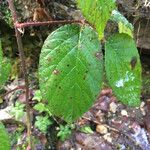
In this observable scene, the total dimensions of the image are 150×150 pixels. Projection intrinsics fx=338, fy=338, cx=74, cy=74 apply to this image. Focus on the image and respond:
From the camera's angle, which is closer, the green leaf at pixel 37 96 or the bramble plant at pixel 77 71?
the bramble plant at pixel 77 71

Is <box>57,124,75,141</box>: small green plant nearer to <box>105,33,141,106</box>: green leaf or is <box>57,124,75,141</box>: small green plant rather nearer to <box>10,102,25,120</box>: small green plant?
<box>10,102,25,120</box>: small green plant

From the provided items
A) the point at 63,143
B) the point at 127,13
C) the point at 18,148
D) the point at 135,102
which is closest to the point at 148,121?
the point at 63,143

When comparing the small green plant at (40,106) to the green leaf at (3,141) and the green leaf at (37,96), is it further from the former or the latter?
the green leaf at (3,141)

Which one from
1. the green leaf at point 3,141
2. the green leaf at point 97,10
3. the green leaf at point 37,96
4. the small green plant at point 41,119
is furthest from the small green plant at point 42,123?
the green leaf at point 97,10

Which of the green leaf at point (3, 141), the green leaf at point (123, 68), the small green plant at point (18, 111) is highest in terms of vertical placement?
the green leaf at point (123, 68)

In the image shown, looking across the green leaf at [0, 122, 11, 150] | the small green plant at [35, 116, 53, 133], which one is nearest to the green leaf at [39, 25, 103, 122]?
the green leaf at [0, 122, 11, 150]

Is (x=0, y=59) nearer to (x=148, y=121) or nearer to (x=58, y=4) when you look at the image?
(x=58, y=4)

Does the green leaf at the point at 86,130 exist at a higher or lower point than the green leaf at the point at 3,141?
lower
